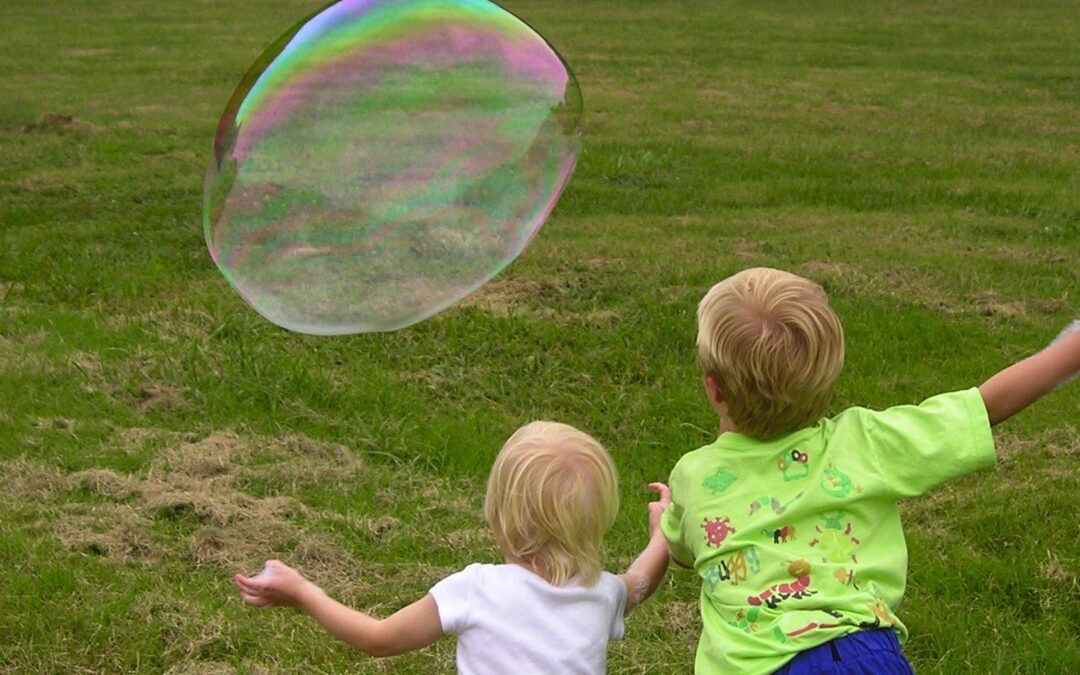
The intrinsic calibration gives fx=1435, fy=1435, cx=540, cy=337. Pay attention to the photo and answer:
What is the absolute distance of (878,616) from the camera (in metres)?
2.39

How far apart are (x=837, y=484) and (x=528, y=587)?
0.55 meters

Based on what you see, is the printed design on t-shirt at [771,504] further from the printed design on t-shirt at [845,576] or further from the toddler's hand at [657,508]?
the toddler's hand at [657,508]

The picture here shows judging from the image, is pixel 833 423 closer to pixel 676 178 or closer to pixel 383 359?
pixel 383 359

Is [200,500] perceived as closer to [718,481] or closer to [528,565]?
[528,565]

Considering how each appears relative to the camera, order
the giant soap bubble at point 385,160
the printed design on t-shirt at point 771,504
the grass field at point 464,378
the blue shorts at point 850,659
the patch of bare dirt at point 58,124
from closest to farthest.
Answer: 1. the blue shorts at point 850,659
2. the printed design on t-shirt at point 771,504
3. the grass field at point 464,378
4. the giant soap bubble at point 385,160
5. the patch of bare dirt at point 58,124

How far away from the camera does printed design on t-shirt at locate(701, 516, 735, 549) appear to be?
2.48 meters

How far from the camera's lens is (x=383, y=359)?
20.2 ft

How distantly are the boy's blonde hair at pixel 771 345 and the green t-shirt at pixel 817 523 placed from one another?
10 cm

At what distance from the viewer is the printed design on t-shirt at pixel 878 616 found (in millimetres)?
2387

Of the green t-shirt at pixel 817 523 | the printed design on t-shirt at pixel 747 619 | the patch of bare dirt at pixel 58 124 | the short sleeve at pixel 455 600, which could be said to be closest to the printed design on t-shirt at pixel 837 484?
the green t-shirt at pixel 817 523

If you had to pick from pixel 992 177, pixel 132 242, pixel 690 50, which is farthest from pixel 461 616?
pixel 690 50

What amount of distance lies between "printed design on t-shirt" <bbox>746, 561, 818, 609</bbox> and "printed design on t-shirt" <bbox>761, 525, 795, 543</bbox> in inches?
1.9

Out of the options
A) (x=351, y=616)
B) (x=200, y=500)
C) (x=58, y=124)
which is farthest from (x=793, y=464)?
(x=58, y=124)

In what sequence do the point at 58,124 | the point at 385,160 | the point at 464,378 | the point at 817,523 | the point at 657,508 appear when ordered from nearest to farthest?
the point at 817,523 → the point at 657,508 → the point at 385,160 → the point at 464,378 → the point at 58,124
